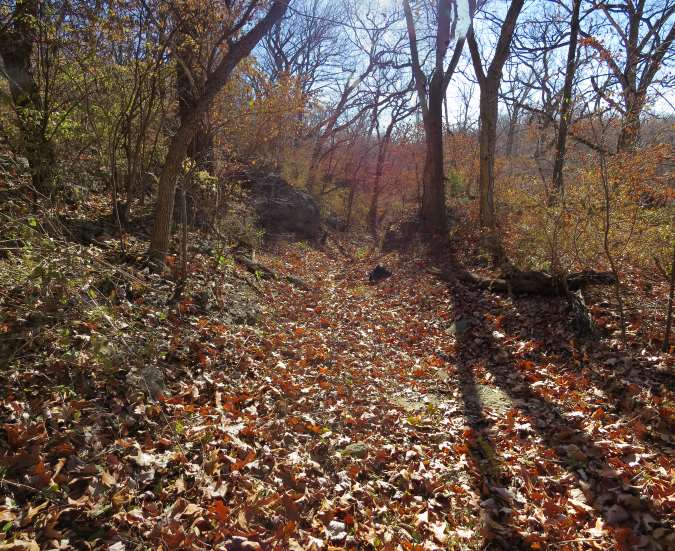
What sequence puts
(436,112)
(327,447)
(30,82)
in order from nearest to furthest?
(327,447), (30,82), (436,112)

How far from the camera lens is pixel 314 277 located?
11039 millimetres

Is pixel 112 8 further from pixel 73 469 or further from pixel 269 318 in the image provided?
pixel 73 469

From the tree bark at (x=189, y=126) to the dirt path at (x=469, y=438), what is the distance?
237 centimetres

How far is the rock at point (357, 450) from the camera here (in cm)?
386

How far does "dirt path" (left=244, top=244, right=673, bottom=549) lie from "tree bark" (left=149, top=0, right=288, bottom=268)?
2371mm

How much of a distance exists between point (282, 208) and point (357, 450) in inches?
466

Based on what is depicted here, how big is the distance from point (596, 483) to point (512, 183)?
11679 mm

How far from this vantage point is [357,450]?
3.92 m

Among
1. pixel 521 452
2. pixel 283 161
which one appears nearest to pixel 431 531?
pixel 521 452

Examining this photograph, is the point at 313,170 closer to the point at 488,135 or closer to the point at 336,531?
the point at 488,135

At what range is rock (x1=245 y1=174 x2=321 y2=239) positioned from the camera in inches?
559

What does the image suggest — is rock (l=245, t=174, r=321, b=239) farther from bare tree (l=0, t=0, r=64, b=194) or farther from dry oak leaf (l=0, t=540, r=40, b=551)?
dry oak leaf (l=0, t=540, r=40, b=551)

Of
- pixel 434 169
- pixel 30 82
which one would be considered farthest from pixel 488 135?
pixel 30 82

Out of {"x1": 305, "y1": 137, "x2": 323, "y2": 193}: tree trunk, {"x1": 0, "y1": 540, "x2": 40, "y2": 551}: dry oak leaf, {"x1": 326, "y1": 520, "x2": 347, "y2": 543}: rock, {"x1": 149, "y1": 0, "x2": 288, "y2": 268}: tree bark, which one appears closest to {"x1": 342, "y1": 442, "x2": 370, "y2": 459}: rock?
{"x1": 326, "y1": 520, "x2": 347, "y2": 543}: rock
